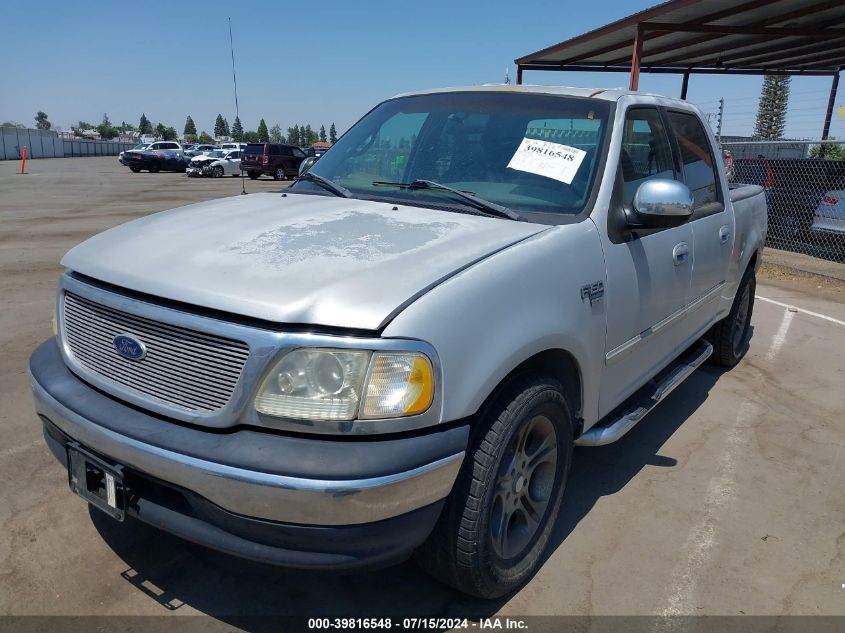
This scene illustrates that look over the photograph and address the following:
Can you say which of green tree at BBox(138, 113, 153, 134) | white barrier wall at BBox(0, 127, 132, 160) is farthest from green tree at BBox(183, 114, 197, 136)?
white barrier wall at BBox(0, 127, 132, 160)

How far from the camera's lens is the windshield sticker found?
2922 millimetres

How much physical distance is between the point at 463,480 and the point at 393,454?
375 mm

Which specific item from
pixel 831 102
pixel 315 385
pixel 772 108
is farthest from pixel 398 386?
pixel 772 108

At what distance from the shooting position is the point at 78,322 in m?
2.40

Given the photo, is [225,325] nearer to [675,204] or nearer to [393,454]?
[393,454]

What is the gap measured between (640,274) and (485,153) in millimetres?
933

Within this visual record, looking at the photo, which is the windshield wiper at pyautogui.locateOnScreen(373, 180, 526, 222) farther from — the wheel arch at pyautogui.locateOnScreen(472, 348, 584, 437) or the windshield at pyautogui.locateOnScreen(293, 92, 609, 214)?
the wheel arch at pyautogui.locateOnScreen(472, 348, 584, 437)

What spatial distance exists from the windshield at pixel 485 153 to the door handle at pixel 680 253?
80 cm

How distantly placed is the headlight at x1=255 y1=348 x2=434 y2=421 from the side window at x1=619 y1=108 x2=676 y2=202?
1.72 metres

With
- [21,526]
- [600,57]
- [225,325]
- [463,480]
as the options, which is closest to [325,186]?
[225,325]

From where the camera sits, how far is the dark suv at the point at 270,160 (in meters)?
29.5

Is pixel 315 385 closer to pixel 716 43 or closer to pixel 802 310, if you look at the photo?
pixel 802 310

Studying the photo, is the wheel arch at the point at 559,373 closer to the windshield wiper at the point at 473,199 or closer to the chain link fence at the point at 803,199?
the windshield wiper at the point at 473,199

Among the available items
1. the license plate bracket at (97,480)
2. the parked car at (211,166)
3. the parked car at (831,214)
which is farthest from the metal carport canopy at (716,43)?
the parked car at (211,166)
